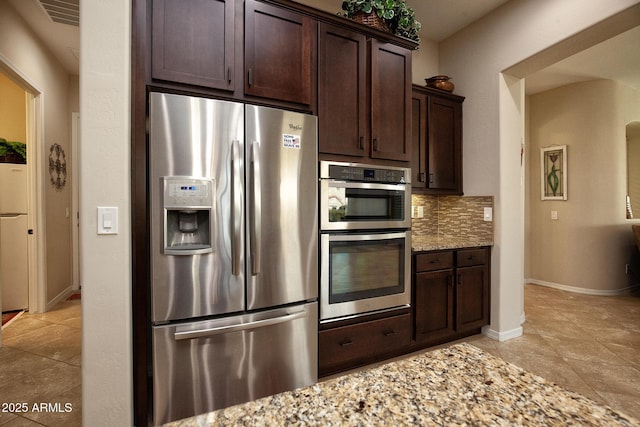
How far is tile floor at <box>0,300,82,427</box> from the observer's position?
188 cm

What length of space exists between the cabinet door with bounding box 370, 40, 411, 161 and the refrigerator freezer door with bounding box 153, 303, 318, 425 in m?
A: 1.30

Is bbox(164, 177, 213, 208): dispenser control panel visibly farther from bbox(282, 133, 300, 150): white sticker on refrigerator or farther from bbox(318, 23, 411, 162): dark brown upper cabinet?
bbox(318, 23, 411, 162): dark brown upper cabinet

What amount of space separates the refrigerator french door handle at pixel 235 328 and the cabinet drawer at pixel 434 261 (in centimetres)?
115

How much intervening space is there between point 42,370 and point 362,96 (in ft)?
10.3

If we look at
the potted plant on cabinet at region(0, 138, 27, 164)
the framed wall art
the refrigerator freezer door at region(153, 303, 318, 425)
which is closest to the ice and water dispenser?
the refrigerator freezer door at region(153, 303, 318, 425)

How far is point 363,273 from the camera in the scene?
227cm

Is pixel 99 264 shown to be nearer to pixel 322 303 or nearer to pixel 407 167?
pixel 322 303

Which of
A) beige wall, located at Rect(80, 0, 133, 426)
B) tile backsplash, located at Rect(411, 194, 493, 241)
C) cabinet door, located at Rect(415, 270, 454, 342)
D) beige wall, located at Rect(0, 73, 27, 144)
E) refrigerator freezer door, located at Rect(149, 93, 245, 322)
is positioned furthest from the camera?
beige wall, located at Rect(0, 73, 27, 144)

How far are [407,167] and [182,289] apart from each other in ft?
6.01

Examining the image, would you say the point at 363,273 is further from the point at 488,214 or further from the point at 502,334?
the point at 502,334

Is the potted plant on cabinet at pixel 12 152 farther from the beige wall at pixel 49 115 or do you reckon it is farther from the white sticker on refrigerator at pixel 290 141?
the white sticker on refrigerator at pixel 290 141

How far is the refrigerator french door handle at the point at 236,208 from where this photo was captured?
171 cm

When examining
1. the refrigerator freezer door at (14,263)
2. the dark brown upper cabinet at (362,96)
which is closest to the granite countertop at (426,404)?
the dark brown upper cabinet at (362,96)

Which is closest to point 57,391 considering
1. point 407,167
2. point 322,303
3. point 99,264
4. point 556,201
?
point 99,264
